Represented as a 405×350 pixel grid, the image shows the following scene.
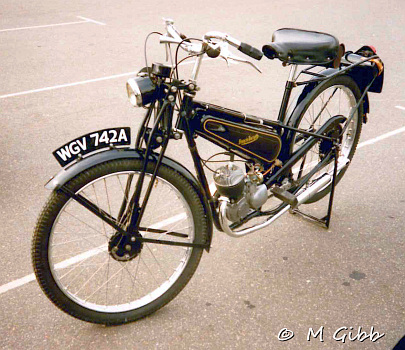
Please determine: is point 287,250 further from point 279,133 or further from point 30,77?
point 30,77

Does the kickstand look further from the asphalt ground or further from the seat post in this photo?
the seat post

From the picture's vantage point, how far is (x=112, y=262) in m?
3.07

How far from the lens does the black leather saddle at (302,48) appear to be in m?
2.71

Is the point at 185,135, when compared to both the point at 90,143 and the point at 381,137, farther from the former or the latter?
the point at 381,137

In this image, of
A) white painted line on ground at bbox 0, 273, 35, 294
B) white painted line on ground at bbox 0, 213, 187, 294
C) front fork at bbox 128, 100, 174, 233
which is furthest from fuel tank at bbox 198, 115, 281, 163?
white painted line on ground at bbox 0, 273, 35, 294

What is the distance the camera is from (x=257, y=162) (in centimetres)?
A: 285

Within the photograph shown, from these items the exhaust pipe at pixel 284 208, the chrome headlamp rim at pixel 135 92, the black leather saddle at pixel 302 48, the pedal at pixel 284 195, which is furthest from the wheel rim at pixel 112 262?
the black leather saddle at pixel 302 48

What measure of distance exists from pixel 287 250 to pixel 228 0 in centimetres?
1006

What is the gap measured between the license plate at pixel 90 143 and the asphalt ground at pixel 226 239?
0.99 metres

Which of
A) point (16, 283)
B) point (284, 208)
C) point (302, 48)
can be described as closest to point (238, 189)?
point (284, 208)

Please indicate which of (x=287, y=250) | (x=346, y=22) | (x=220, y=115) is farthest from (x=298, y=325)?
(x=346, y=22)

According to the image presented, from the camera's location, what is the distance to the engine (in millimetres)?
2654

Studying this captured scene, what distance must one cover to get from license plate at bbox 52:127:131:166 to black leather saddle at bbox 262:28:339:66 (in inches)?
39.3

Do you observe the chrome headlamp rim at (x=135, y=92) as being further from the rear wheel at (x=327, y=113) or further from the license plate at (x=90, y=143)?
the rear wheel at (x=327, y=113)
